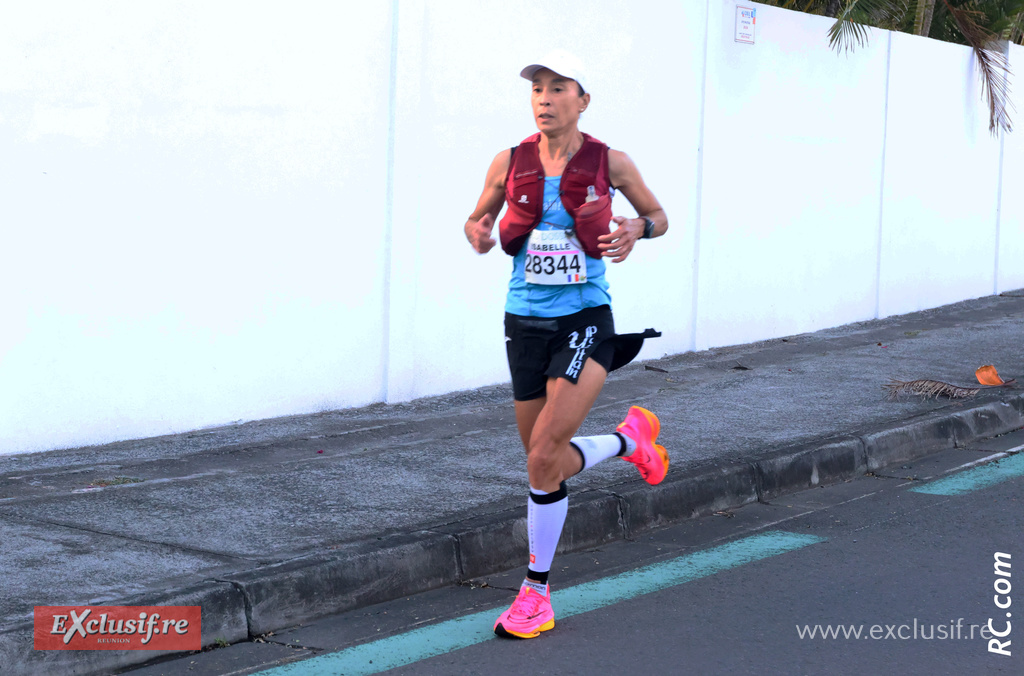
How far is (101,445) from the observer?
6.88 m

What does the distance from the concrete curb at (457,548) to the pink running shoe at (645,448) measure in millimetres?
586

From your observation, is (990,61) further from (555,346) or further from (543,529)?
(543,529)

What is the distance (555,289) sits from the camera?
457cm

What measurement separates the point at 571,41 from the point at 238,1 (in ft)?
9.47

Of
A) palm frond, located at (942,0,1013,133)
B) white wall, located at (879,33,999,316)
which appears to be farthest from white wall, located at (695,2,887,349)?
palm frond, located at (942,0,1013,133)

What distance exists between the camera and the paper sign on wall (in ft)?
34.7

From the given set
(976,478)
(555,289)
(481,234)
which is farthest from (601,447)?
(976,478)

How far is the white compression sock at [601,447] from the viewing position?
4812 millimetres

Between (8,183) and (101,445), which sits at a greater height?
(8,183)

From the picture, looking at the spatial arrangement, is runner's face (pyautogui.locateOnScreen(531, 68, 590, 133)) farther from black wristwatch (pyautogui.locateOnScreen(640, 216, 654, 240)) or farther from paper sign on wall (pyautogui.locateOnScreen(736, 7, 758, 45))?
paper sign on wall (pyautogui.locateOnScreen(736, 7, 758, 45))

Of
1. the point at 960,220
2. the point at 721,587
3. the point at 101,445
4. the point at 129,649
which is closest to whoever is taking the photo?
the point at 129,649

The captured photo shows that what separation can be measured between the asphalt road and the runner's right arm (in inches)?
55.2

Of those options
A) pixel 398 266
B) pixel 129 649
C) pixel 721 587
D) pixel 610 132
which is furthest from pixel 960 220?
pixel 129 649

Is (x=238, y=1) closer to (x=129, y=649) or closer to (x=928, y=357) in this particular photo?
(x=129, y=649)
